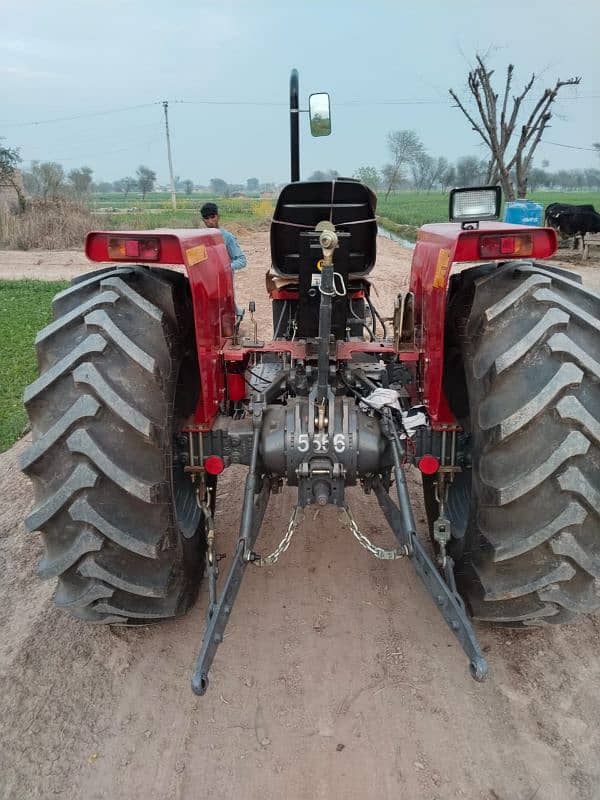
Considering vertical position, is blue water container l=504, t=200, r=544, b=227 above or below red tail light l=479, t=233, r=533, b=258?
below

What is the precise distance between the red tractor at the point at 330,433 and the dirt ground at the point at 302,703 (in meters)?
0.37

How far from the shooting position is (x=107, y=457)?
89.3 inches

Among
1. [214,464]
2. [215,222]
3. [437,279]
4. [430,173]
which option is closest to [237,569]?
[214,464]

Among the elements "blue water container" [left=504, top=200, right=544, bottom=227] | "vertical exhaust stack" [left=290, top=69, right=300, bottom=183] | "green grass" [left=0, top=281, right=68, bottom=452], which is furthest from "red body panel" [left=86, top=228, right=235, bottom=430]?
"blue water container" [left=504, top=200, right=544, bottom=227]

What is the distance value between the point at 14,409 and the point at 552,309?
18.1 feet

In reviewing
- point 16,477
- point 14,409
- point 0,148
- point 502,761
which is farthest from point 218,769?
point 0,148

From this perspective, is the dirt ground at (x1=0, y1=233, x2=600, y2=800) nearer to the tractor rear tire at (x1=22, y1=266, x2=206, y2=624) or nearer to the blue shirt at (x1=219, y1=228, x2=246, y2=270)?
the tractor rear tire at (x1=22, y1=266, x2=206, y2=624)

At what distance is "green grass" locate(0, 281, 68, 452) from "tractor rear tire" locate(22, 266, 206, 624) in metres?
3.47

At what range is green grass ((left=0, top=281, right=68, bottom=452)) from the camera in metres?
6.09

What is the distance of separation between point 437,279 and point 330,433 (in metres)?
0.80

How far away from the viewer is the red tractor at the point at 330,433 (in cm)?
224

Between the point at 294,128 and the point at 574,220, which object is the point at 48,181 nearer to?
the point at 574,220

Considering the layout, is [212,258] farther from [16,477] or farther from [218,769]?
[16,477]

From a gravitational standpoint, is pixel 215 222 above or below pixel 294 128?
below
